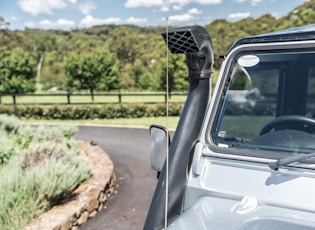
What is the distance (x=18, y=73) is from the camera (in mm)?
29594

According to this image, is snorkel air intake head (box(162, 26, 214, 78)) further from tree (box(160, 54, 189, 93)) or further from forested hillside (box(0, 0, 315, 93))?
tree (box(160, 54, 189, 93))

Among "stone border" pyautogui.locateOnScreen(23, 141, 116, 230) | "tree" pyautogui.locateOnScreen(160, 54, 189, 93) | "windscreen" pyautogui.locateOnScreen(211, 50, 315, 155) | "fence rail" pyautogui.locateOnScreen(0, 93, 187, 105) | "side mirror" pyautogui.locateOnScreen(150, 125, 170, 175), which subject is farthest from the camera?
"tree" pyautogui.locateOnScreen(160, 54, 189, 93)

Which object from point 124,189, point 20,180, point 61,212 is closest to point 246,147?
point 61,212

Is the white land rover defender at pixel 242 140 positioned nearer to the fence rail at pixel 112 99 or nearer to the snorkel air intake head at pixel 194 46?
the snorkel air intake head at pixel 194 46

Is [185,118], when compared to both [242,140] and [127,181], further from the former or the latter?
[127,181]

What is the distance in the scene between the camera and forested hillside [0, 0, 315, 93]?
82.4 feet

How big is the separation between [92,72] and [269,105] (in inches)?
931

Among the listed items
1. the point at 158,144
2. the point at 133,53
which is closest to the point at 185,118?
the point at 158,144

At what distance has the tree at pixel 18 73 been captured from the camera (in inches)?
1147

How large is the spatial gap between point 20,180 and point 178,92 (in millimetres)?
19768

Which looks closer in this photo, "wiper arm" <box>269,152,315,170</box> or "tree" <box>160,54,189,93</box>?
"wiper arm" <box>269,152,315,170</box>

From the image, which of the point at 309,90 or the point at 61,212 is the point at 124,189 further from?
the point at 309,90

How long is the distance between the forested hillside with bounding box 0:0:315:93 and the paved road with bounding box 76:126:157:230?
5588 millimetres

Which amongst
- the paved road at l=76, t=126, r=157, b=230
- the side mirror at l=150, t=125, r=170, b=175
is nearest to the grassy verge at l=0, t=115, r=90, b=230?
the paved road at l=76, t=126, r=157, b=230
